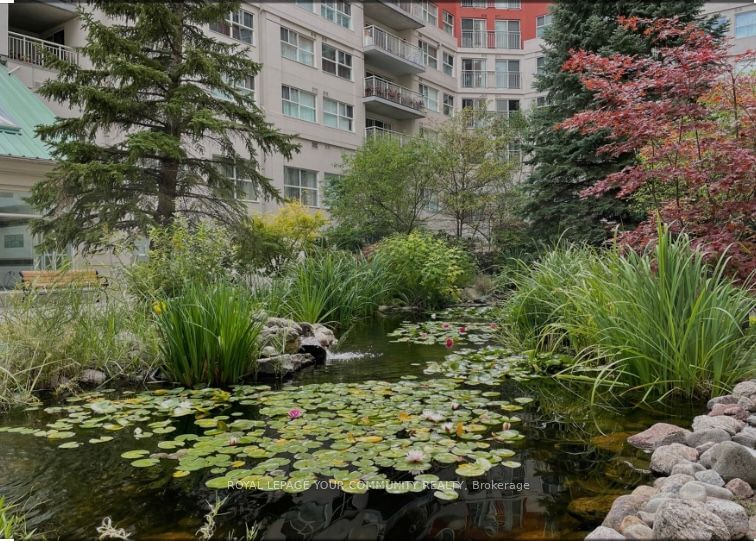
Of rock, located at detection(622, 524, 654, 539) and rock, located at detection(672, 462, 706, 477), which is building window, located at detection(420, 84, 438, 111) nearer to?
rock, located at detection(672, 462, 706, 477)

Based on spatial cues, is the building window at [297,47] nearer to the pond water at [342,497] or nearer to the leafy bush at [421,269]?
the leafy bush at [421,269]

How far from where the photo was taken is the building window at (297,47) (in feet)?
68.2

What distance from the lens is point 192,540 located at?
7.06ft

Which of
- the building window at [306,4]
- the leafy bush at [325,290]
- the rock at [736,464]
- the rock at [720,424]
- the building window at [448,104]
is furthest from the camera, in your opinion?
the building window at [448,104]

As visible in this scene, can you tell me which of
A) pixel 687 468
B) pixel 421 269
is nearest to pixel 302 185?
pixel 421 269

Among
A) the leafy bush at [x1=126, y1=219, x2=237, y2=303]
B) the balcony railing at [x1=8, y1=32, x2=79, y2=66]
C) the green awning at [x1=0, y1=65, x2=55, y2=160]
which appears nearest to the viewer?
the leafy bush at [x1=126, y1=219, x2=237, y2=303]

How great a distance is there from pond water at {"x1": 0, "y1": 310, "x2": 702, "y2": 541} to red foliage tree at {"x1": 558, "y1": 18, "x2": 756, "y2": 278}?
2721mm

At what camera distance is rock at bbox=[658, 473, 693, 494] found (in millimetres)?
2288

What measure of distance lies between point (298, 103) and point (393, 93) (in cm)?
627

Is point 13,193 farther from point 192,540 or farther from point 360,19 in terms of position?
point 360,19

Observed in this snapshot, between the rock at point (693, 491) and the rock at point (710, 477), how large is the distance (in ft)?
0.50

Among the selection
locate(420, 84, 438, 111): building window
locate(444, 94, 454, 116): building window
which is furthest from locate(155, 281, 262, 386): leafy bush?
locate(444, 94, 454, 116): building window

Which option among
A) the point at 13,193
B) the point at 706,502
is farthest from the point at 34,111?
the point at 706,502

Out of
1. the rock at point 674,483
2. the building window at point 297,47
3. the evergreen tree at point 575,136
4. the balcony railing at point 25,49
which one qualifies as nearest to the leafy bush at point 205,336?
the rock at point 674,483
